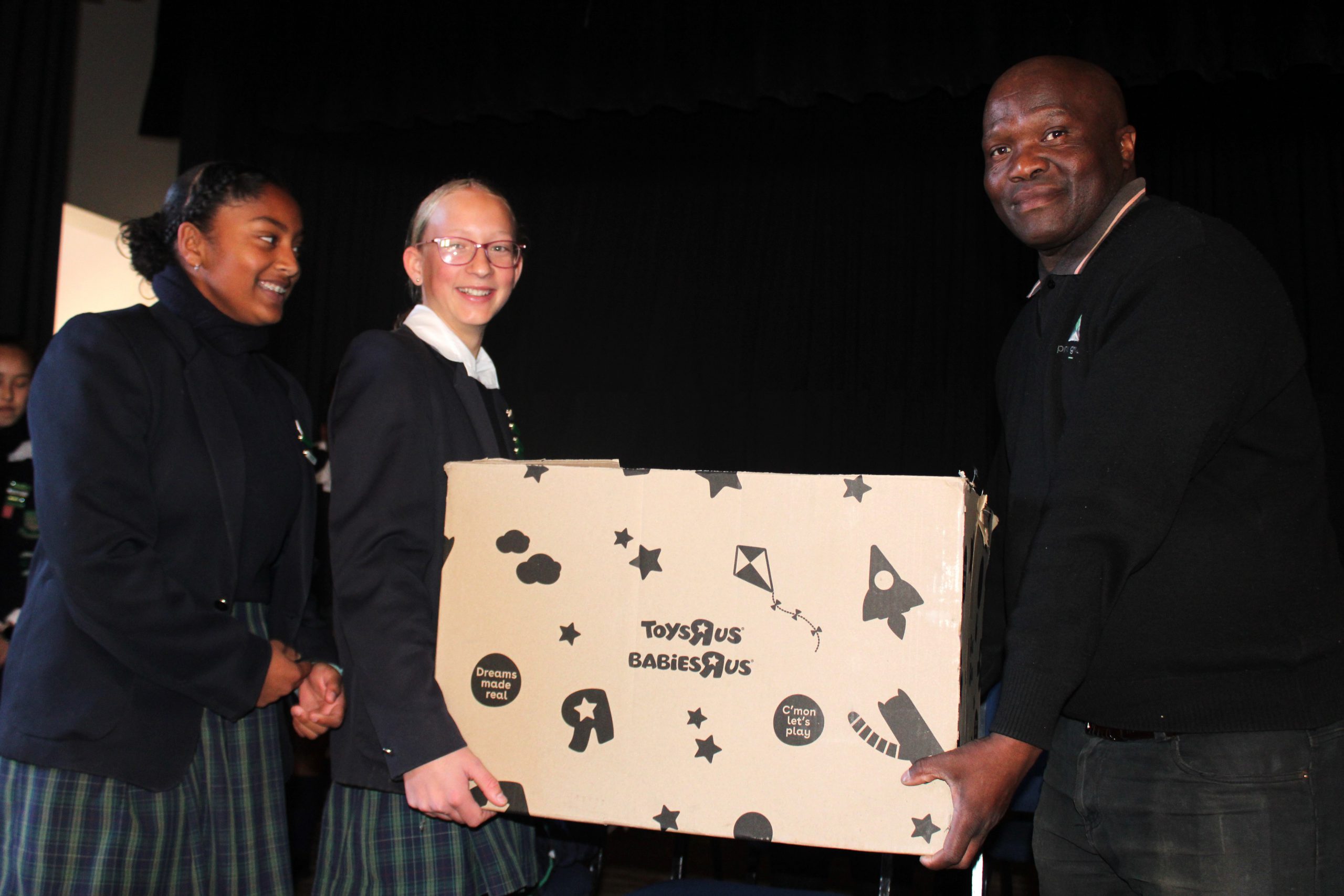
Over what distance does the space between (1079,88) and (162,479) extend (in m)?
1.36

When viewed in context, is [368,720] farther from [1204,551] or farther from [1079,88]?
[1079,88]

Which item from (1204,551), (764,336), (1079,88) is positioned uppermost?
(764,336)

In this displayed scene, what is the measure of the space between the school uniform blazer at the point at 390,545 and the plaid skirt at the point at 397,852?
0.05 metres

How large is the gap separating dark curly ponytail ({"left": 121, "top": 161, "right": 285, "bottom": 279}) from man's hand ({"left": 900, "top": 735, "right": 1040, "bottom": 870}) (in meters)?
1.35

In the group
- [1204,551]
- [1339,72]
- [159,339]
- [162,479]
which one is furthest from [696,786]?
[1339,72]

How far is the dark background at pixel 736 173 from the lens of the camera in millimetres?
3994

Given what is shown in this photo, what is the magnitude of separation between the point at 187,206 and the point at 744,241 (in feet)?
13.0

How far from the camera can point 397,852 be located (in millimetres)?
1265

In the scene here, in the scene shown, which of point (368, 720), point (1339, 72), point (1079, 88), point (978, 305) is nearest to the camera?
point (368, 720)

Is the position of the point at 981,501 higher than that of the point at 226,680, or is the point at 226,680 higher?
the point at 981,501

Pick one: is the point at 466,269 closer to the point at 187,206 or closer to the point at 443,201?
the point at 443,201

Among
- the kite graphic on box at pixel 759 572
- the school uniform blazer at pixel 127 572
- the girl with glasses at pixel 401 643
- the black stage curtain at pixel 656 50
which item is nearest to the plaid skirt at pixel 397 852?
the girl with glasses at pixel 401 643

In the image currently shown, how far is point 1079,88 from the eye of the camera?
1.36m

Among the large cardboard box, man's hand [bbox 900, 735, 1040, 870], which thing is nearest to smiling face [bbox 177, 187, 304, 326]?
the large cardboard box
